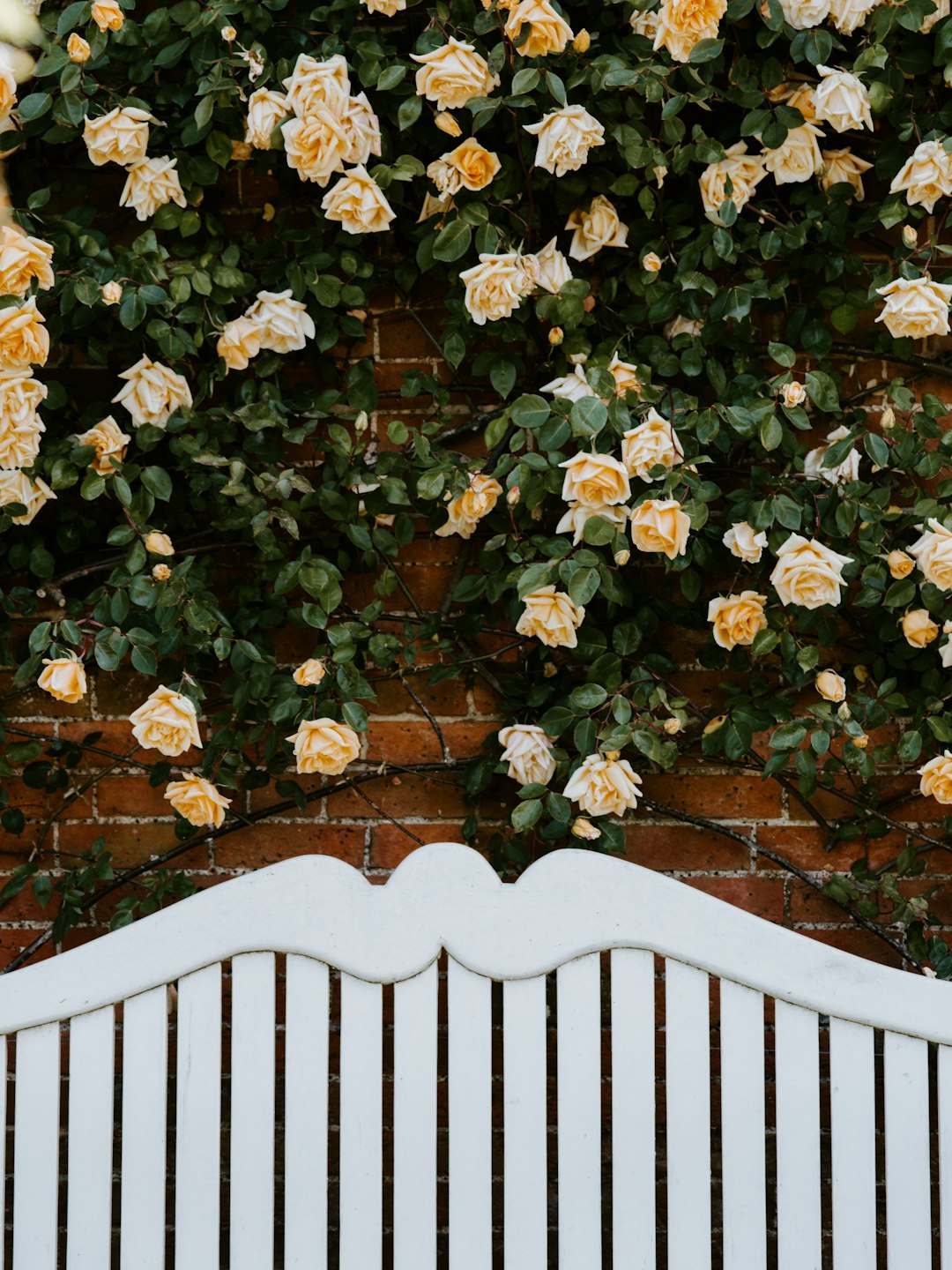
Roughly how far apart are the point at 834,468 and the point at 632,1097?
786 mm

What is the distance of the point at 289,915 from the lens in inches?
39.9

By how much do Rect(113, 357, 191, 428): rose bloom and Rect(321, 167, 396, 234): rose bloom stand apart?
29 cm

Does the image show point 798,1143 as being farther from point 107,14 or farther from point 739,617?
point 107,14

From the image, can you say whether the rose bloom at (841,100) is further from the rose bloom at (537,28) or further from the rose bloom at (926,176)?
the rose bloom at (537,28)

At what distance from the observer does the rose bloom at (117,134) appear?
1282 mm

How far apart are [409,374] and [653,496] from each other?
0.37 m

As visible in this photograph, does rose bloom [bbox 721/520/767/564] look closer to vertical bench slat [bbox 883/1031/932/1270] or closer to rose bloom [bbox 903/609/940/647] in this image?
rose bloom [bbox 903/609/940/647]

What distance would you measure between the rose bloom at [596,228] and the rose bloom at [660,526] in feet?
1.20

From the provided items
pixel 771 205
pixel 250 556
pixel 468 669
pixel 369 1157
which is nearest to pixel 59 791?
pixel 250 556

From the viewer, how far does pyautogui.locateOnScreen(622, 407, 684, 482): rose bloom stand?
1.25 meters

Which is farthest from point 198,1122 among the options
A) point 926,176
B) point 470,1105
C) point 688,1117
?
point 926,176

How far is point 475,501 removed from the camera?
51.0 inches

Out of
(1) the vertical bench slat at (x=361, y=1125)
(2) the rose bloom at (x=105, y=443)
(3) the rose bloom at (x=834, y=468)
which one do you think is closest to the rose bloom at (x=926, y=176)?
(3) the rose bloom at (x=834, y=468)

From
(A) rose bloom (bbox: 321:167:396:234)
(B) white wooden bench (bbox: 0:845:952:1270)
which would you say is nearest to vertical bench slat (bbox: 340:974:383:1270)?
(B) white wooden bench (bbox: 0:845:952:1270)
